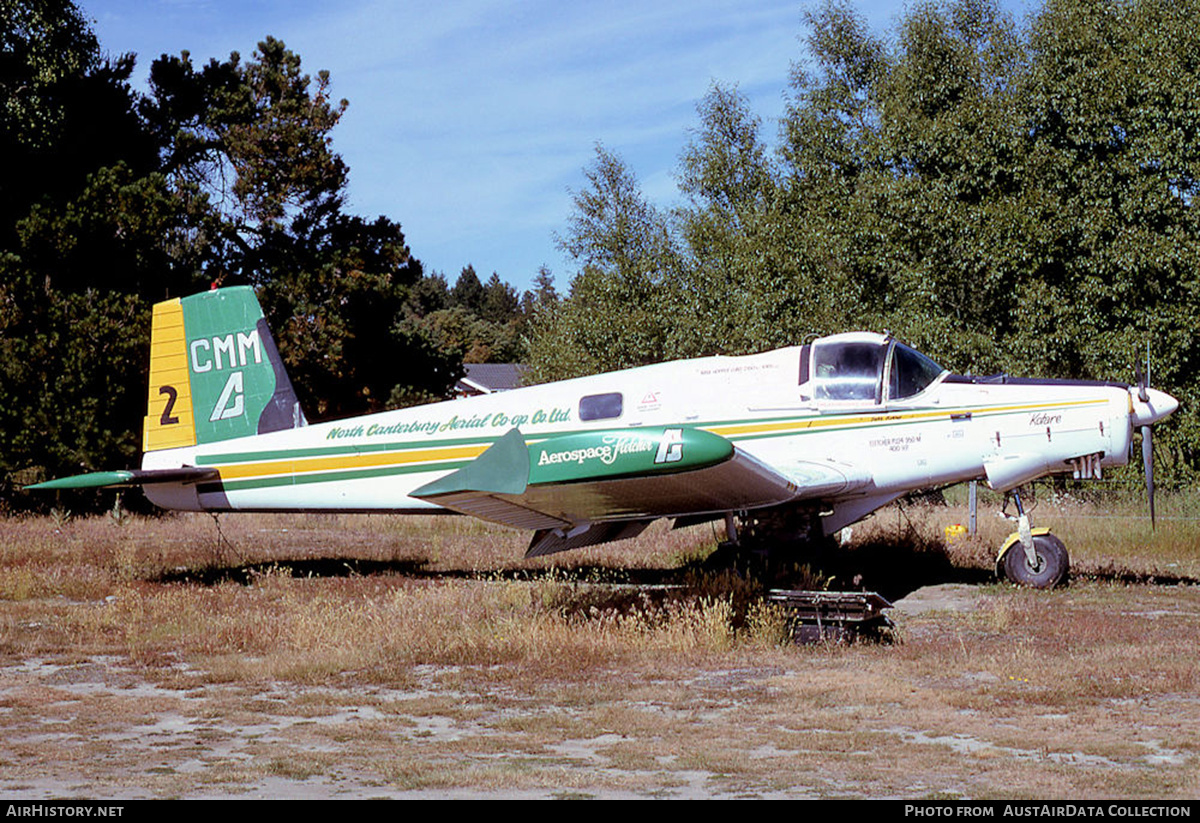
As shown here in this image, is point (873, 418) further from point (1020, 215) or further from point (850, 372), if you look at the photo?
point (1020, 215)

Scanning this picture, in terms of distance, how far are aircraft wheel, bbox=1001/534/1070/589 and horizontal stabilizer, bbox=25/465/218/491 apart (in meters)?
9.56

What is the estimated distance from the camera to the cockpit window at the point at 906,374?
11.9 metres

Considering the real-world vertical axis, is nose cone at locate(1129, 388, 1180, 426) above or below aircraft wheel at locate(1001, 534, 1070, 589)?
above

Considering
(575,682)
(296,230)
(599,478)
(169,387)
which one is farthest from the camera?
(296,230)

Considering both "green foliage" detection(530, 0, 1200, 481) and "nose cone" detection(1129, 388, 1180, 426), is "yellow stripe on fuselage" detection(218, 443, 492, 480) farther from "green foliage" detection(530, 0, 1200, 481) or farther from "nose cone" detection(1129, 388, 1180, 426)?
"green foliage" detection(530, 0, 1200, 481)

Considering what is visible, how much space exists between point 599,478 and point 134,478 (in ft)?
21.7

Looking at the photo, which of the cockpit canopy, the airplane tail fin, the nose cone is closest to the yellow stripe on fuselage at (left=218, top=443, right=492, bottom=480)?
the airplane tail fin

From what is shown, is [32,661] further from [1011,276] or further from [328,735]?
[1011,276]

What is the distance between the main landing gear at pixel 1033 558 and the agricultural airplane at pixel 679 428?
0.06 ft

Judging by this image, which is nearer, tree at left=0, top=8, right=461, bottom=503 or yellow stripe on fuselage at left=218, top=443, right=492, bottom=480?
yellow stripe on fuselage at left=218, top=443, right=492, bottom=480

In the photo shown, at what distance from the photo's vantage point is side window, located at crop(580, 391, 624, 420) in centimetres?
1232

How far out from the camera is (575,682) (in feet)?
27.4

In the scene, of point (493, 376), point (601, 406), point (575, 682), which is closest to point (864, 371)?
point (601, 406)

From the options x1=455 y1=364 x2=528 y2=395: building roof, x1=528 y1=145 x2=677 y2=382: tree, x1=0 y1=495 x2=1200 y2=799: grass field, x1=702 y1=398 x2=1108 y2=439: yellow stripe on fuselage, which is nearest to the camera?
x1=0 y1=495 x2=1200 y2=799: grass field
